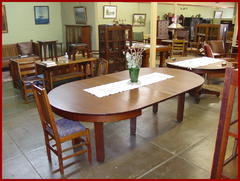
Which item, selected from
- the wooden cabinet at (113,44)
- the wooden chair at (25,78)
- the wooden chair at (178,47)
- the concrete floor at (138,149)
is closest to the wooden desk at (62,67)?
the wooden chair at (25,78)

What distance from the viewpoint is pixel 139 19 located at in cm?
891

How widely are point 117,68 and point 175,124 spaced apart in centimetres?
326

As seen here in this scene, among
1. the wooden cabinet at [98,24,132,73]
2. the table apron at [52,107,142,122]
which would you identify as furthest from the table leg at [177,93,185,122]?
the wooden cabinet at [98,24,132,73]

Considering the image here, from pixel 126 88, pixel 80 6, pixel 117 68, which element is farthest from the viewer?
pixel 80 6

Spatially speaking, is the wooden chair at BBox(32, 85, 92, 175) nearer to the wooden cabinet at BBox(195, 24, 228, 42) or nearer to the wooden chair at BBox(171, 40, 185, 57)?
the wooden chair at BBox(171, 40, 185, 57)

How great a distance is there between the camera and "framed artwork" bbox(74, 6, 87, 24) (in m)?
7.65

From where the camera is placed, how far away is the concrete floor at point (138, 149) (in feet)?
7.96

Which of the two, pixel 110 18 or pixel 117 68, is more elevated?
pixel 110 18

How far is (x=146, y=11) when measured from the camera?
909cm

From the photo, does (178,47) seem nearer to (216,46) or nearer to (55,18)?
(216,46)

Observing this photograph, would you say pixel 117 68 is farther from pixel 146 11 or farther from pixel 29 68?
pixel 146 11

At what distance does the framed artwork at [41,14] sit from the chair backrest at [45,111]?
6.63 m

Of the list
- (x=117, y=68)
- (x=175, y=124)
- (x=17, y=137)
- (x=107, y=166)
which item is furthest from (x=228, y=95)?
(x=117, y=68)

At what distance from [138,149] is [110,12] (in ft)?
19.4
